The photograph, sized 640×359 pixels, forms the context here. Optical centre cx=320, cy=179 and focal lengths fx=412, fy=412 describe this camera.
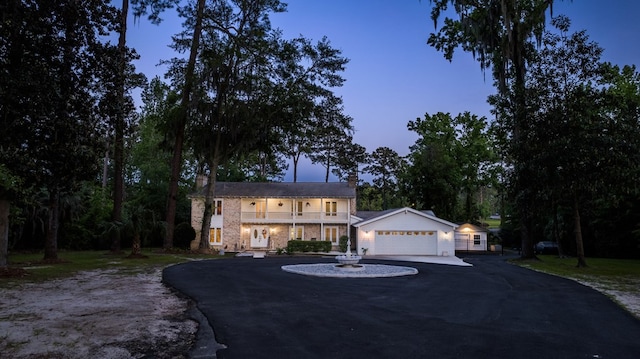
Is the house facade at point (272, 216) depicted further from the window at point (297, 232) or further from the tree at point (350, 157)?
the tree at point (350, 157)

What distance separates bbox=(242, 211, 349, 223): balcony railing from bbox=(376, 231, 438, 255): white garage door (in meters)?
4.86

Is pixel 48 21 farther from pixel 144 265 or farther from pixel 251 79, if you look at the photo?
pixel 251 79

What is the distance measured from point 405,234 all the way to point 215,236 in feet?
51.1

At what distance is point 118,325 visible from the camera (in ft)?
23.1

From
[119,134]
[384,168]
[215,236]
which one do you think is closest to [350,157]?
[384,168]

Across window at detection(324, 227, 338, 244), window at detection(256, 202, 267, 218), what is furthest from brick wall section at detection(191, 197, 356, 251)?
window at detection(256, 202, 267, 218)

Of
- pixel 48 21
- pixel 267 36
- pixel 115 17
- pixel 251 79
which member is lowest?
pixel 48 21

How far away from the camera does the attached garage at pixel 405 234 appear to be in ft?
98.1

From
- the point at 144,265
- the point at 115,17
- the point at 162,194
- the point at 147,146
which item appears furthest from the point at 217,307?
the point at 147,146

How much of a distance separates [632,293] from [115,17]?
19.9m

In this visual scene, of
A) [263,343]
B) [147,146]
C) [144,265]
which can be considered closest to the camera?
[263,343]

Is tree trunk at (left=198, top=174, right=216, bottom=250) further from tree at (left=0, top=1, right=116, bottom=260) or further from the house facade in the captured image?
tree at (left=0, top=1, right=116, bottom=260)

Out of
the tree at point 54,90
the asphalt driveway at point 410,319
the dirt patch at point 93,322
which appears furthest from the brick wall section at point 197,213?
the dirt patch at point 93,322

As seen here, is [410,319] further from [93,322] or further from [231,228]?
[231,228]
